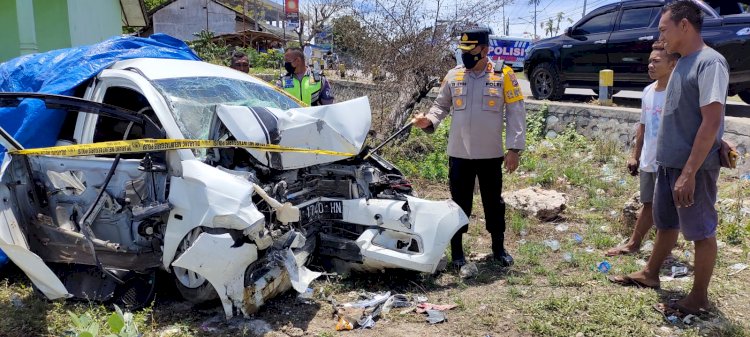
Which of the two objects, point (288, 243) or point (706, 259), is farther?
point (288, 243)

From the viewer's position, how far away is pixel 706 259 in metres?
3.43

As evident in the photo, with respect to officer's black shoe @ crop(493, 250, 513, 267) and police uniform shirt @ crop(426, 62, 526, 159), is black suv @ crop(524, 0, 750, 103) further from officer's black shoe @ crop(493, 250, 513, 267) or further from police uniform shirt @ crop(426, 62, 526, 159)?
officer's black shoe @ crop(493, 250, 513, 267)

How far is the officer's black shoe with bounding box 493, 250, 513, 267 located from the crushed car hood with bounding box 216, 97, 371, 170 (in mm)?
1479

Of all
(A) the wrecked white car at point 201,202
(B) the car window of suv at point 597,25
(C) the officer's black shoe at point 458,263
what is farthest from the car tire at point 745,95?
(A) the wrecked white car at point 201,202

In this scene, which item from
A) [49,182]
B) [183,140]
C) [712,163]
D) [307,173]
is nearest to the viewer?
[712,163]

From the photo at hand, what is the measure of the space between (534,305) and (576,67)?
25.1 feet

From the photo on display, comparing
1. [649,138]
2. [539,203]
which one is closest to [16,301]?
[539,203]

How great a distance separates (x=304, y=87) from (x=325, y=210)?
95.7 inches

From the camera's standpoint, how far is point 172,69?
4367 mm

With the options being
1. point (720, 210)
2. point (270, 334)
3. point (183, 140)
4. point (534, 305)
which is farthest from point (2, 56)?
point (720, 210)

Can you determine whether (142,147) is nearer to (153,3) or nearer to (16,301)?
(16,301)

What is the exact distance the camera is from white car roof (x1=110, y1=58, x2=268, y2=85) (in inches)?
167

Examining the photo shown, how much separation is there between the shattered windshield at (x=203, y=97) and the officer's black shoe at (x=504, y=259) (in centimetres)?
209

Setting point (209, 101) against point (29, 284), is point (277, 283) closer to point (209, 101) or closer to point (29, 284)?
point (209, 101)
